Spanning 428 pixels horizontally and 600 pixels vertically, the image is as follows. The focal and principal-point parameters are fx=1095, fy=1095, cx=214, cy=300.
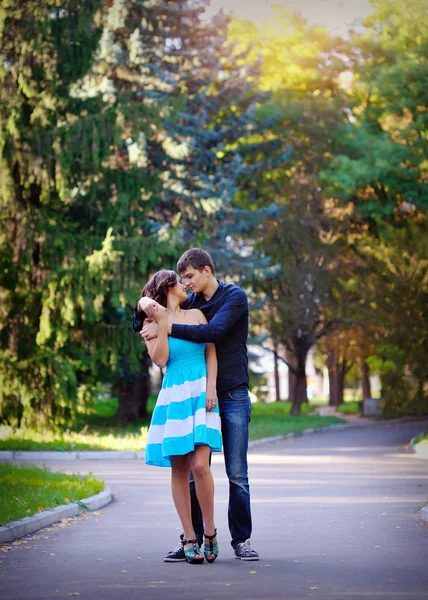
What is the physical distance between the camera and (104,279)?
2470cm

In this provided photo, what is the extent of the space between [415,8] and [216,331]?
108ft

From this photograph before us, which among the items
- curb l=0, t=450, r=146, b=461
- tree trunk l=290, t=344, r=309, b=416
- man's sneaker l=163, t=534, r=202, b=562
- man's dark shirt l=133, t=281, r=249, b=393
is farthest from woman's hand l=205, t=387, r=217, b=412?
tree trunk l=290, t=344, r=309, b=416

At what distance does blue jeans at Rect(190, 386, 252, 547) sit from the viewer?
780cm

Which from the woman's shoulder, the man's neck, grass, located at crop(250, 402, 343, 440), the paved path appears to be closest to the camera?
the paved path

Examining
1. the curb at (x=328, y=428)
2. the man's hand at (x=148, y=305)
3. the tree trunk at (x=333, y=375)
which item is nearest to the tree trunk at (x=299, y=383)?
the curb at (x=328, y=428)

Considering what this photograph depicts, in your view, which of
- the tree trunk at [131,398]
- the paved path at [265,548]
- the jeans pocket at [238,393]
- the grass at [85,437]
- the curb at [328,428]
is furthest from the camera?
the tree trunk at [131,398]

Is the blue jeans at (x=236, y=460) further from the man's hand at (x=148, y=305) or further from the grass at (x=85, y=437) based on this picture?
the grass at (x=85, y=437)

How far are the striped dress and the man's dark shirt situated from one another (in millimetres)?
167

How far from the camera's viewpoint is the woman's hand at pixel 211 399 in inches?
298

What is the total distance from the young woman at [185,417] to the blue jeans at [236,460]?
22 centimetres

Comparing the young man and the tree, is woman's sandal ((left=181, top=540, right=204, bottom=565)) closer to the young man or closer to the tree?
the young man

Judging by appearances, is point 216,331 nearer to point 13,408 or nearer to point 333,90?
point 13,408

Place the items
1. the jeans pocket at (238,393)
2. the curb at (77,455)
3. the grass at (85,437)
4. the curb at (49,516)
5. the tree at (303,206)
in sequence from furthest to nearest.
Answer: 1. the tree at (303,206)
2. the grass at (85,437)
3. the curb at (77,455)
4. the curb at (49,516)
5. the jeans pocket at (238,393)

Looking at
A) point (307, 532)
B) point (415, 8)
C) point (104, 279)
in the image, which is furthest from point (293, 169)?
point (307, 532)
